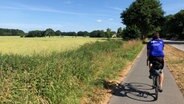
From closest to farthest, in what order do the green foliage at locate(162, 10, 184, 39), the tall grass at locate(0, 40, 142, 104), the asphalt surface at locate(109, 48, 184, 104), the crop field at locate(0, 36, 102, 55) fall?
the tall grass at locate(0, 40, 142, 104)
the asphalt surface at locate(109, 48, 184, 104)
the crop field at locate(0, 36, 102, 55)
the green foliage at locate(162, 10, 184, 39)

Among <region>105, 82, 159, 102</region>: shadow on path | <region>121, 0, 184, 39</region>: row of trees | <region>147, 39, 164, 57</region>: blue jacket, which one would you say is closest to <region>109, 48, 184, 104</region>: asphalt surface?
<region>105, 82, 159, 102</region>: shadow on path

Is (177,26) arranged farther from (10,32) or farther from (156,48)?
(156,48)

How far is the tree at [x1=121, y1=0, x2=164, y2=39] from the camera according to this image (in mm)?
66562

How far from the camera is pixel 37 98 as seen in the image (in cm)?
698

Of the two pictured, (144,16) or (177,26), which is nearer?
(144,16)

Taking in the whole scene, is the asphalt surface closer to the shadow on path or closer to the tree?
the shadow on path

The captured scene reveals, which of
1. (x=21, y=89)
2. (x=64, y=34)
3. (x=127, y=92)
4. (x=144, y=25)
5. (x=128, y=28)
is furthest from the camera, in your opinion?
(x=64, y=34)

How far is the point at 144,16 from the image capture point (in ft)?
217

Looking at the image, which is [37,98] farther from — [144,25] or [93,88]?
[144,25]

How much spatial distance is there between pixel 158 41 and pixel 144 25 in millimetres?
57793

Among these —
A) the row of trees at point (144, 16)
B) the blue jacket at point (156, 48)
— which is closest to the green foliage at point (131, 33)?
the row of trees at point (144, 16)

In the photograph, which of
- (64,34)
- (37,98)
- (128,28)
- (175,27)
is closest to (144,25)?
(128,28)

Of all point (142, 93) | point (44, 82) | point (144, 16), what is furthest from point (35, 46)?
point (44, 82)

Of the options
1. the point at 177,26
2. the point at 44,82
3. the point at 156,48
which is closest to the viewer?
the point at 44,82
